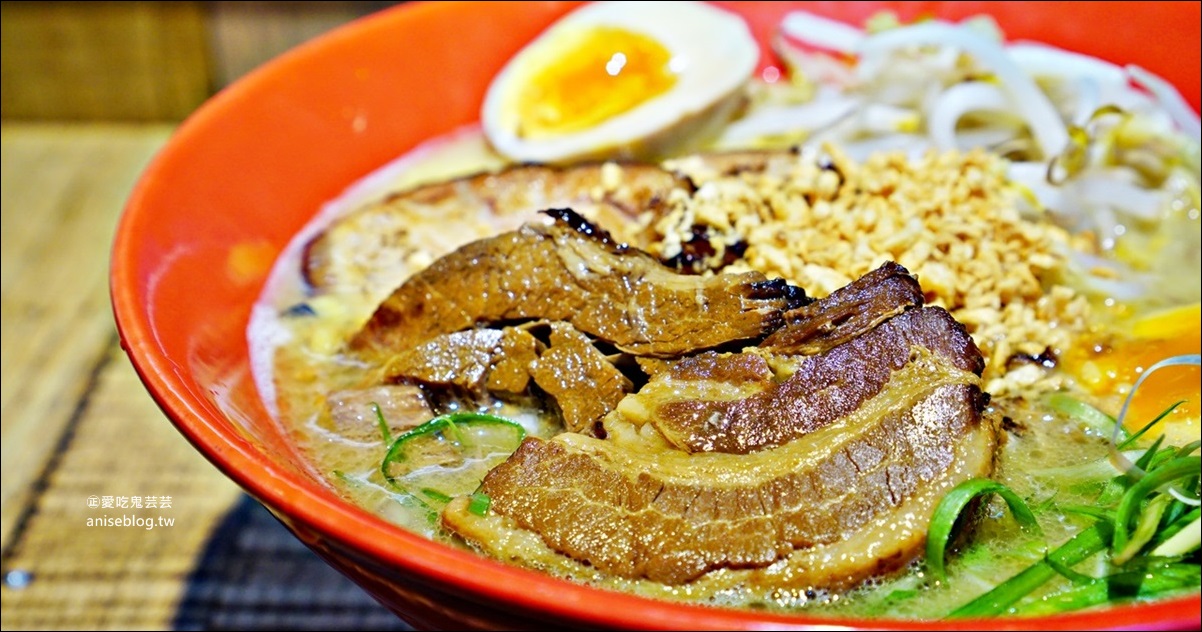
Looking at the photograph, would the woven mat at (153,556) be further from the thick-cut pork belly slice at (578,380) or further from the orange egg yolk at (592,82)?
the orange egg yolk at (592,82)

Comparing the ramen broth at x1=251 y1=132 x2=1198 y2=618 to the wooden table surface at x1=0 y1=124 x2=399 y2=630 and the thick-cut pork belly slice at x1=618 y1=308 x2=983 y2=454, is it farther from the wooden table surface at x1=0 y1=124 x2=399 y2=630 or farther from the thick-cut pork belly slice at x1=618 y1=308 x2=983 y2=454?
the wooden table surface at x1=0 y1=124 x2=399 y2=630

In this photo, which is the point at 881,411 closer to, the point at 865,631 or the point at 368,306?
the point at 865,631

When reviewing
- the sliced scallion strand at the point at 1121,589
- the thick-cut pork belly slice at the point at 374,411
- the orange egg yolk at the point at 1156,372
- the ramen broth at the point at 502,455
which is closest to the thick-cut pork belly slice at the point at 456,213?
the ramen broth at the point at 502,455

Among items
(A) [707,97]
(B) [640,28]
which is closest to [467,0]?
(B) [640,28]

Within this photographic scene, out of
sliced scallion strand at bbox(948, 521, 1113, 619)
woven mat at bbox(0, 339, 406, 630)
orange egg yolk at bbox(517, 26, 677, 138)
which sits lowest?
woven mat at bbox(0, 339, 406, 630)

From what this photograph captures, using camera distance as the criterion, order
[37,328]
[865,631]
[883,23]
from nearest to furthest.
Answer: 1. [865,631]
2. [883,23]
3. [37,328]

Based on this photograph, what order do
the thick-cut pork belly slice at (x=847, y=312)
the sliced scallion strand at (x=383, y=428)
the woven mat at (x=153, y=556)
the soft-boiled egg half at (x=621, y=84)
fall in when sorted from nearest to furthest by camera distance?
the thick-cut pork belly slice at (x=847, y=312)
the sliced scallion strand at (x=383, y=428)
the woven mat at (x=153, y=556)
the soft-boiled egg half at (x=621, y=84)

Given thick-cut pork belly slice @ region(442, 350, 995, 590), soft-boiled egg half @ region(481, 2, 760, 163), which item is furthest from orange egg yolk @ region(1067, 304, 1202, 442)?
soft-boiled egg half @ region(481, 2, 760, 163)
